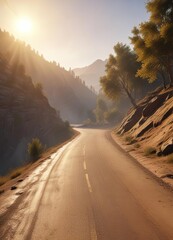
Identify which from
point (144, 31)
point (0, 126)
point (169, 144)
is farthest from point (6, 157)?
point (169, 144)

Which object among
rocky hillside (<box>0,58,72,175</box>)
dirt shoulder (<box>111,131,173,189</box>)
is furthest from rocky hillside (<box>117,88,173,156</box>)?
rocky hillside (<box>0,58,72,175</box>)

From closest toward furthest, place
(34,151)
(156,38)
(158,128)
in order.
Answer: (158,128), (34,151), (156,38)

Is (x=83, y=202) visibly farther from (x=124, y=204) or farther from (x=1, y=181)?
(x=1, y=181)

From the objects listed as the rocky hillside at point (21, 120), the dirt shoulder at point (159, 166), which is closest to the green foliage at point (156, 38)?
the dirt shoulder at point (159, 166)

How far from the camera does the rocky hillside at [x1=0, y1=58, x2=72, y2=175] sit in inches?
1820

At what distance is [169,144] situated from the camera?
1723 centimetres

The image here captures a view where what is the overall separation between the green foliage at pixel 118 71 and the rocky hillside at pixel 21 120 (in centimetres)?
1752

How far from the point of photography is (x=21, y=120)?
5266 cm

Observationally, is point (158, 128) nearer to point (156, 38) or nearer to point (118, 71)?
point (156, 38)

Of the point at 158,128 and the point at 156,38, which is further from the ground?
the point at 156,38

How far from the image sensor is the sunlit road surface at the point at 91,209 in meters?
7.27

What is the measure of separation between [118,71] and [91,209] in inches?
1724

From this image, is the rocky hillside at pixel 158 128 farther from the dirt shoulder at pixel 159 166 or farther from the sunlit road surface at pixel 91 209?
the sunlit road surface at pixel 91 209

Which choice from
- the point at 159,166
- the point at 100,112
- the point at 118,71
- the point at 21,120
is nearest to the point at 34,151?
the point at 159,166
